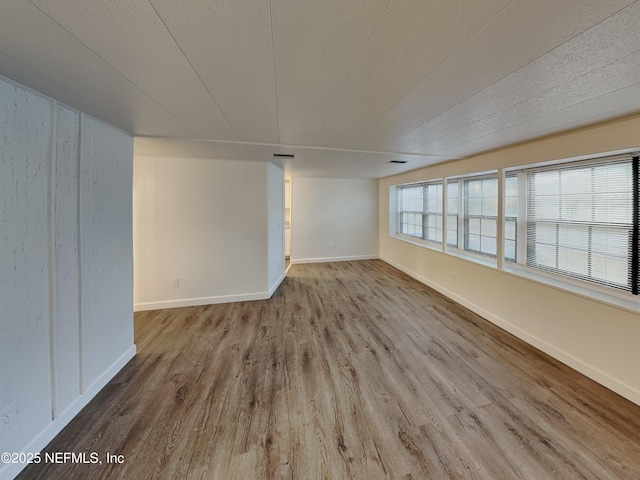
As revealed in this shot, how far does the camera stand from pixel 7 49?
1.01m

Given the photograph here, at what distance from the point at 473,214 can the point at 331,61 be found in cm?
342

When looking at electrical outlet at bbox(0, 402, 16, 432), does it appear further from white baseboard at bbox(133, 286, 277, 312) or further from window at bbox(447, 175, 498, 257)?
window at bbox(447, 175, 498, 257)

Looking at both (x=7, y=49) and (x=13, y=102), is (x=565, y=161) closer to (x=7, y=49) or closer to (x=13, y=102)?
(x=7, y=49)

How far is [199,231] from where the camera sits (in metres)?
3.47

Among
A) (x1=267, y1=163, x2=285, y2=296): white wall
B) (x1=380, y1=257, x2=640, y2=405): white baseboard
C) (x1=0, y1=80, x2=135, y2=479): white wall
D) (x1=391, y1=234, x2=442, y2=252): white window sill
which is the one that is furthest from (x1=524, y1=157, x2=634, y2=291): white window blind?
Answer: (x1=0, y1=80, x2=135, y2=479): white wall

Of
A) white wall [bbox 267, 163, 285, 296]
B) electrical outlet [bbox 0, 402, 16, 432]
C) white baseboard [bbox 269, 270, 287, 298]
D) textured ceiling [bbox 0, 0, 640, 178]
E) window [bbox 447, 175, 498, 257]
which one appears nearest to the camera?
textured ceiling [bbox 0, 0, 640, 178]

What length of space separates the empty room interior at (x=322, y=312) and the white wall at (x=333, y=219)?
2.88 m

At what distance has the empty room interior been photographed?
0.98m

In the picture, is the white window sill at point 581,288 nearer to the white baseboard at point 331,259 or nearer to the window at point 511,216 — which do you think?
the window at point 511,216

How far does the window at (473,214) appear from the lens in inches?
127

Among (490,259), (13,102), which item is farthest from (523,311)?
(13,102)

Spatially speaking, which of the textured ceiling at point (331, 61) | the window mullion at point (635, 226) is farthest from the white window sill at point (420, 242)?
the textured ceiling at point (331, 61)

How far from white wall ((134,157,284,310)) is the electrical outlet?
2.21m

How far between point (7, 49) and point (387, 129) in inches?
89.4
